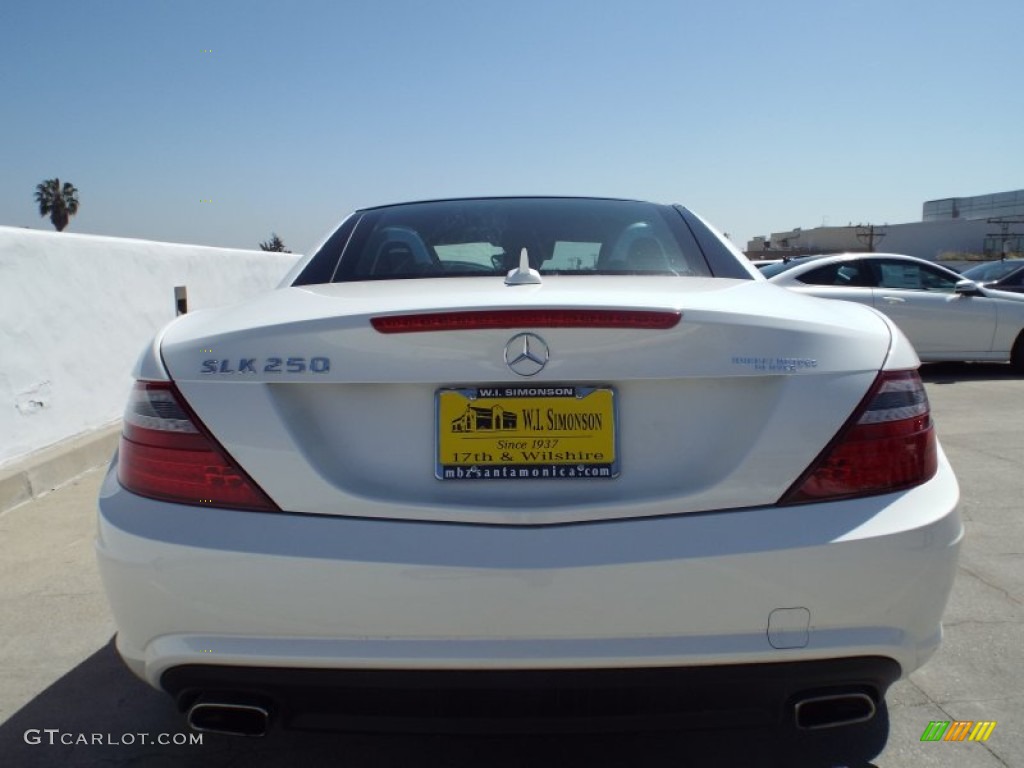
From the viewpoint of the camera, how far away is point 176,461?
187cm

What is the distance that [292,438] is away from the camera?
181 cm

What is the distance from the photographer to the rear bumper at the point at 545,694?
1765 mm

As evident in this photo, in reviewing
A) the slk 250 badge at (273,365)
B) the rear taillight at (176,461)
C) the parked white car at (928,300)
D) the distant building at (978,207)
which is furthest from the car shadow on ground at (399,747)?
the distant building at (978,207)

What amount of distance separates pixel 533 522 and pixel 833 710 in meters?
0.78

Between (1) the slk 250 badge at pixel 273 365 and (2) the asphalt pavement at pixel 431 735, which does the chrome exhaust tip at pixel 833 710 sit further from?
(1) the slk 250 badge at pixel 273 365

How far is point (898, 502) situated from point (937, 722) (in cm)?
100

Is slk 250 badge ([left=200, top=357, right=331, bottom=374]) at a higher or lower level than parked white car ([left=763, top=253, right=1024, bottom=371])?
higher

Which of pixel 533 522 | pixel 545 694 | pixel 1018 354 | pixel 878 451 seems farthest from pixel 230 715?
pixel 1018 354

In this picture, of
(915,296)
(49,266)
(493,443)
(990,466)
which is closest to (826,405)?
(493,443)

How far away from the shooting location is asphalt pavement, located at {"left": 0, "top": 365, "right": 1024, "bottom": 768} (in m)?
2.31

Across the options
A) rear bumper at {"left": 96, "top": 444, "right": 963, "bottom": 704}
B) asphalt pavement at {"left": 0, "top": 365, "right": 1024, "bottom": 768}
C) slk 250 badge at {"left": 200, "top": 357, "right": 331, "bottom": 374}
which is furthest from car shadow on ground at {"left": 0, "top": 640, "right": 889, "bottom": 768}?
slk 250 badge at {"left": 200, "top": 357, "right": 331, "bottom": 374}

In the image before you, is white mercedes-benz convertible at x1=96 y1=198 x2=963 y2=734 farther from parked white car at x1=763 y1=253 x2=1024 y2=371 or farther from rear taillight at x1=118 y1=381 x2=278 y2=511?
parked white car at x1=763 y1=253 x2=1024 y2=371

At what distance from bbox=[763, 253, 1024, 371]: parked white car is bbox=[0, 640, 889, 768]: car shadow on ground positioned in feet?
26.5

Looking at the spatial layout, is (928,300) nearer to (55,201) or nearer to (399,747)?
(399,747)
